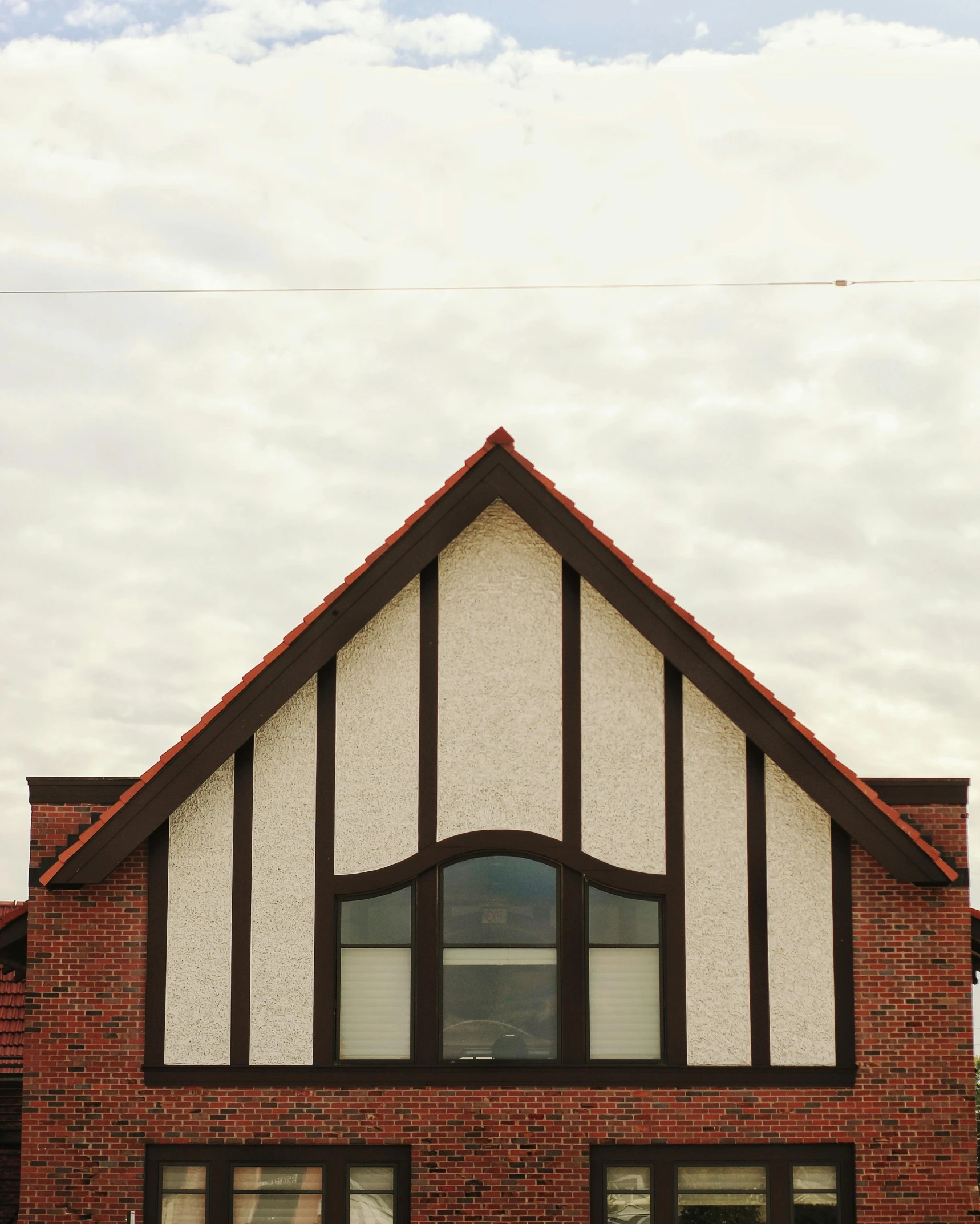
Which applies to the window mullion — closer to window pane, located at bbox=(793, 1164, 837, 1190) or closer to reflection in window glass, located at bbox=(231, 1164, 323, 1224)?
reflection in window glass, located at bbox=(231, 1164, 323, 1224)

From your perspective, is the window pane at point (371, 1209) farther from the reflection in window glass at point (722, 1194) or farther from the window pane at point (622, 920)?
the window pane at point (622, 920)

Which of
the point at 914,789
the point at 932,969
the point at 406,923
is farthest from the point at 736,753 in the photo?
the point at 406,923

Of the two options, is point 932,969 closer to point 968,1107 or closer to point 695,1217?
point 968,1107

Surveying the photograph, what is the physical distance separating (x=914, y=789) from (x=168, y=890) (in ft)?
25.4

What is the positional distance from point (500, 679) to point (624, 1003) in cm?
350

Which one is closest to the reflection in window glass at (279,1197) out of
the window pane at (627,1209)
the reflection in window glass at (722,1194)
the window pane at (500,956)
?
the window pane at (500,956)

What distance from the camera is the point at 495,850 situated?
13.5 metres

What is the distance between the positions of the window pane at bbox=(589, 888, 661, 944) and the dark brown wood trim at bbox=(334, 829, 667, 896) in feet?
0.52

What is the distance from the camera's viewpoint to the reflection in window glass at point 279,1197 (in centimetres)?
1317

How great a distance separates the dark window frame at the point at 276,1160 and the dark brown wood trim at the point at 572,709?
143 inches

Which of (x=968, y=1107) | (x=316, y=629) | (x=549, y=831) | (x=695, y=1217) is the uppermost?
(x=316, y=629)

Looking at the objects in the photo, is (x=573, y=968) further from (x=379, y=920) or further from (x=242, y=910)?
(x=242, y=910)

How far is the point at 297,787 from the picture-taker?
538 inches

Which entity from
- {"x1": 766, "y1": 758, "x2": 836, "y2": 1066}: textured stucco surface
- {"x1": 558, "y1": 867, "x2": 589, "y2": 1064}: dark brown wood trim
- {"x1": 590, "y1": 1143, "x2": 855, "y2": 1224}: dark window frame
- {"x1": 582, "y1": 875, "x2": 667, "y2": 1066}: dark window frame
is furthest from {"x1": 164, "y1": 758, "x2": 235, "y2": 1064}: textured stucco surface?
{"x1": 766, "y1": 758, "x2": 836, "y2": 1066}: textured stucco surface
